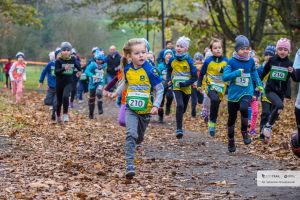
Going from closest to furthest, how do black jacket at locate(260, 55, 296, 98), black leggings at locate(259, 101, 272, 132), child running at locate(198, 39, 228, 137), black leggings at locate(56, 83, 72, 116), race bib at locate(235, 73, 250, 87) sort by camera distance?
1. race bib at locate(235, 73, 250, 87)
2. black jacket at locate(260, 55, 296, 98)
3. child running at locate(198, 39, 228, 137)
4. black leggings at locate(259, 101, 272, 132)
5. black leggings at locate(56, 83, 72, 116)

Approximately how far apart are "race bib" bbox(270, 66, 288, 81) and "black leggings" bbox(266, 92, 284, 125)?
0.34m

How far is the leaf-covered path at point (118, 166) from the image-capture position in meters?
8.62

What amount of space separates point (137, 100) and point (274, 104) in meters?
4.33

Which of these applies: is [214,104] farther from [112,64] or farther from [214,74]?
[112,64]

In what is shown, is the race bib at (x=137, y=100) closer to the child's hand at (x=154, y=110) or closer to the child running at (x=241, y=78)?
the child's hand at (x=154, y=110)

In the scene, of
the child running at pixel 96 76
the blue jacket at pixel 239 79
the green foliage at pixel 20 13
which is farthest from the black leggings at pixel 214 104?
the green foliage at pixel 20 13

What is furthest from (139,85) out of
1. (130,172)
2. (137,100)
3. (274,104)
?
(274,104)

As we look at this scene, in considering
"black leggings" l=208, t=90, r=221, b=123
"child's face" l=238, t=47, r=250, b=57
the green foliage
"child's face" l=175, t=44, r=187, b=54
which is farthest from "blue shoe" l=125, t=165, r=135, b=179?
the green foliage

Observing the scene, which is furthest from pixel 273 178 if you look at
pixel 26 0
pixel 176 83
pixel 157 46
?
pixel 157 46

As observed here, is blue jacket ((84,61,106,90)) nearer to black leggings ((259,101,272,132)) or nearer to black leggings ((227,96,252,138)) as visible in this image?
black leggings ((259,101,272,132))

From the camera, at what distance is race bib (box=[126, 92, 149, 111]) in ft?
33.2

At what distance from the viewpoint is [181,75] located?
596 inches

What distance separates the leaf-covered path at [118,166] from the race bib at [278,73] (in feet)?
4.80

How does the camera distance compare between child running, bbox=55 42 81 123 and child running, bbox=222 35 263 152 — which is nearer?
child running, bbox=222 35 263 152
